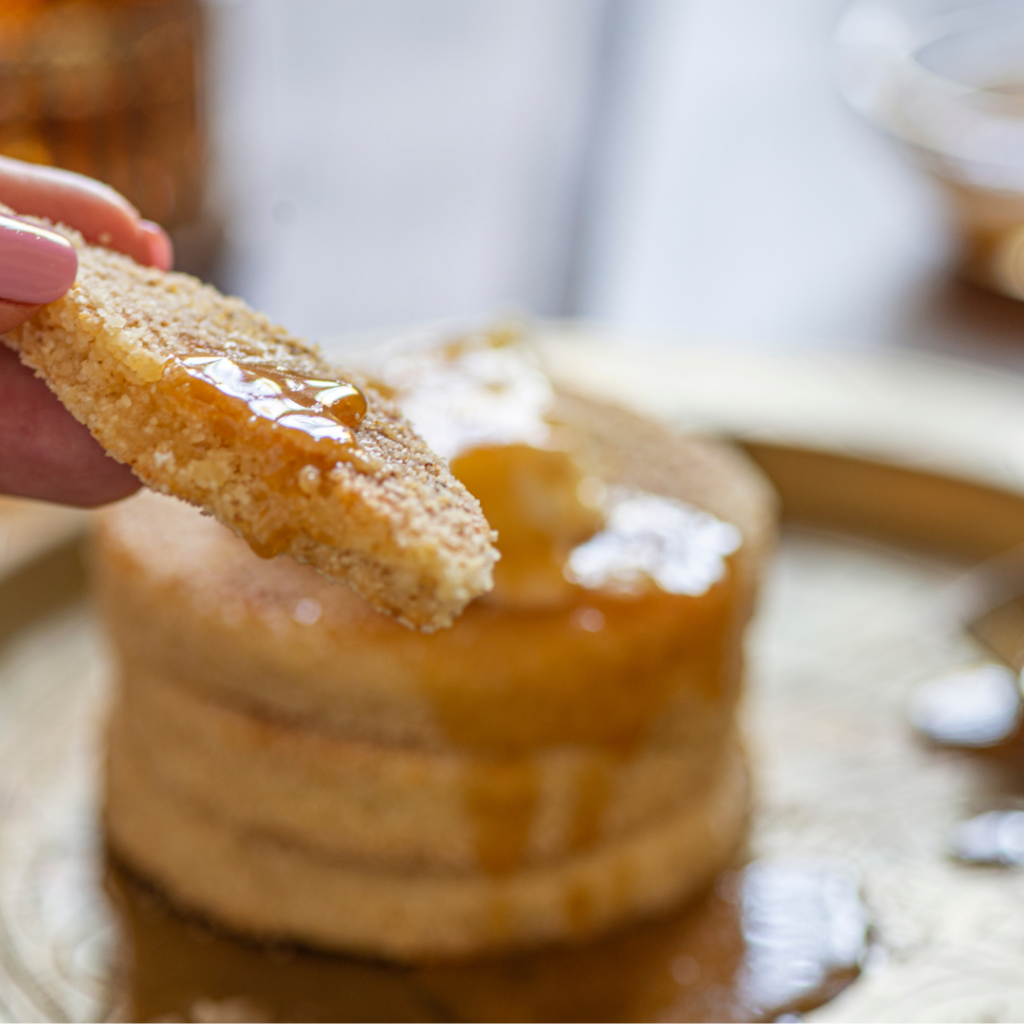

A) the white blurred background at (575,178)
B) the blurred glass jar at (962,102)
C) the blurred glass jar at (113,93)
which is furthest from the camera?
the white blurred background at (575,178)

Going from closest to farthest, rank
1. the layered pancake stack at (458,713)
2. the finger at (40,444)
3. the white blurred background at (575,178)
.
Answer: the finger at (40,444) → the layered pancake stack at (458,713) → the white blurred background at (575,178)

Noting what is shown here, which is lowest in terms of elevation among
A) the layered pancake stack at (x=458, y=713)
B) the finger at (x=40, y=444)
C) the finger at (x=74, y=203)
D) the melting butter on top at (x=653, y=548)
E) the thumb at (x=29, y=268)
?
the layered pancake stack at (x=458, y=713)

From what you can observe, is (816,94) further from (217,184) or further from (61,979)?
(61,979)

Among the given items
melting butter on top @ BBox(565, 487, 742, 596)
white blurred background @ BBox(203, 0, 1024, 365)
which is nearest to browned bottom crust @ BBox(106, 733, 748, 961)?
melting butter on top @ BBox(565, 487, 742, 596)

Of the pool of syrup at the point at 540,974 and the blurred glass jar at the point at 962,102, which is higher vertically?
the blurred glass jar at the point at 962,102

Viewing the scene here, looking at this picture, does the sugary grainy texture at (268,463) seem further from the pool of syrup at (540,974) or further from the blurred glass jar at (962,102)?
the blurred glass jar at (962,102)

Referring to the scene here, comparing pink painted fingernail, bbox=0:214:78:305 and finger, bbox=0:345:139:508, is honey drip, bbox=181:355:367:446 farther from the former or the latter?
finger, bbox=0:345:139:508

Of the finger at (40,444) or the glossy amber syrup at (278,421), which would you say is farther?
the finger at (40,444)

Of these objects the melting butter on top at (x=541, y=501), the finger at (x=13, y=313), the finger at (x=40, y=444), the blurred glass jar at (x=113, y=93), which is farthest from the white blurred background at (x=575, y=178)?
the finger at (x=13, y=313)
